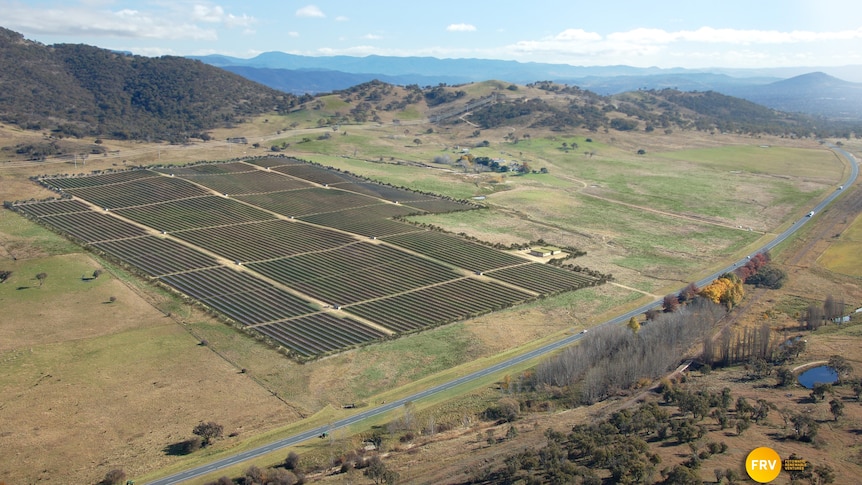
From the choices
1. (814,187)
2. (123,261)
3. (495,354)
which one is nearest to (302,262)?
(123,261)

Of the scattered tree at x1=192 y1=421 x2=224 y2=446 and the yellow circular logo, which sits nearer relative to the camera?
the yellow circular logo

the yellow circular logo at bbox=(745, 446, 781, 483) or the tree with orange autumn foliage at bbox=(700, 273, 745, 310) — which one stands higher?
the yellow circular logo at bbox=(745, 446, 781, 483)

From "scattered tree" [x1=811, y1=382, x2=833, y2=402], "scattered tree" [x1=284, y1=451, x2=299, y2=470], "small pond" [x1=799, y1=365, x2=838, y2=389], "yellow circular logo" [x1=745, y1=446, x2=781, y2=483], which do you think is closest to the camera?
"yellow circular logo" [x1=745, y1=446, x2=781, y2=483]

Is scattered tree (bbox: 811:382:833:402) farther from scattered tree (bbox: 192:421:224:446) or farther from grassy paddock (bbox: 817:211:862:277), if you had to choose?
grassy paddock (bbox: 817:211:862:277)

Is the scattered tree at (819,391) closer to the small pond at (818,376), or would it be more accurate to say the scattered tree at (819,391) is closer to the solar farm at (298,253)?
the small pond at (818,376)

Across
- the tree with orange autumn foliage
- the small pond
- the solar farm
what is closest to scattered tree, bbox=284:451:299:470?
the solar farm

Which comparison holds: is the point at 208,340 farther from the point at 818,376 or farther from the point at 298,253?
the point at 818,376

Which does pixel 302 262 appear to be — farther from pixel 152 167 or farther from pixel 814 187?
pixel 814 187

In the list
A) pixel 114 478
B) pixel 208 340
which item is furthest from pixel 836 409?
pixel 208 340
